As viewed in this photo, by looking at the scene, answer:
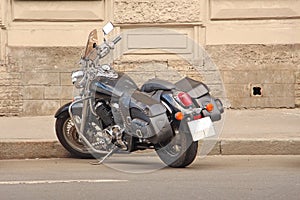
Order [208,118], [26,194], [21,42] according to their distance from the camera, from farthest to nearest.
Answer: [21,42], [208,118], [26,194]

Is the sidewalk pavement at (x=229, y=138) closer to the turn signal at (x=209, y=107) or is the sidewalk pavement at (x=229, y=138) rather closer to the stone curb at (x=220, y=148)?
the stone curb at (x=220, y=148)

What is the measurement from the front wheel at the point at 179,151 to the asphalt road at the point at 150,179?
10cm

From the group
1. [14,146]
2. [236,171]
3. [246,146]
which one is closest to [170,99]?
[236,171]

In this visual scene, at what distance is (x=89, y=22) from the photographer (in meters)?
11.7

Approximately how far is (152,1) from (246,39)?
1.59 meters

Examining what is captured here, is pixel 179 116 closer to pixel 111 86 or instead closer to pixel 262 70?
pixel 111 86

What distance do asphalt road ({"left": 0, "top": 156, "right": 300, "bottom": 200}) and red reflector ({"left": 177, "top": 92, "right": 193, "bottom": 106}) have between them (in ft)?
2.39

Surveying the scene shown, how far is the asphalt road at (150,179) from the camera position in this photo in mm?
6637


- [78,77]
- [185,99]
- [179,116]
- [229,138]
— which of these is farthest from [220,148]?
[78,77]

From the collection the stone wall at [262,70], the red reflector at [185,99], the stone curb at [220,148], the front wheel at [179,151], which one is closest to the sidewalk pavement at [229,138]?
the stone curb at [220,148]

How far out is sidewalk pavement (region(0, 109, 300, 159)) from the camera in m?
9.14

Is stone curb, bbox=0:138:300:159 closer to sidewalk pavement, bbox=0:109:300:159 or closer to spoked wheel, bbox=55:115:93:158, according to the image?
sidewalk pavement, bbox=0:109:300:159

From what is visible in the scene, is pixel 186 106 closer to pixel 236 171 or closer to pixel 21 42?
pixel 236 171

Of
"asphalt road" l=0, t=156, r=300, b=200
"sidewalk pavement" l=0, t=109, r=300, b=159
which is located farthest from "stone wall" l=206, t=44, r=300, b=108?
"asphalt road" l=0, t=156, r=300, b=200
